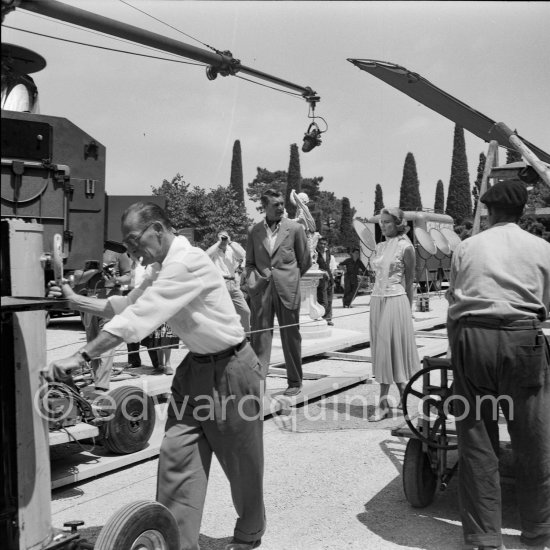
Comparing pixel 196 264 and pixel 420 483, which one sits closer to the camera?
pixel 196 264

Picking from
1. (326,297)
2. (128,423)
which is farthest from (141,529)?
(326,297)

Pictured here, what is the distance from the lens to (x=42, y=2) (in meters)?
5.97

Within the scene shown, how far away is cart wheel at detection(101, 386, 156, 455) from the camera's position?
5.02 metres

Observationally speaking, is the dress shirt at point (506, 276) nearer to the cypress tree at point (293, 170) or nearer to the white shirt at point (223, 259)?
the white shirt at point (223, 259)

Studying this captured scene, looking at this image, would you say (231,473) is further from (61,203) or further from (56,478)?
(61,203)

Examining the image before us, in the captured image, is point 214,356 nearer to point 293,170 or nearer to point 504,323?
point 504,323

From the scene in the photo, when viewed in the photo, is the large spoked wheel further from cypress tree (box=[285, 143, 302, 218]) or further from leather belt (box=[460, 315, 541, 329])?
cypress tree (box=[285, 143, 302, 218])

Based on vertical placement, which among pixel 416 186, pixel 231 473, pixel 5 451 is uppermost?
pixel 416 186

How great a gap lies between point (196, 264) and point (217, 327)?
0.31 m

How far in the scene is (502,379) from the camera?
11.2ft

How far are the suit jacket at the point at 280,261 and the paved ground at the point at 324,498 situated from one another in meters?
1.44

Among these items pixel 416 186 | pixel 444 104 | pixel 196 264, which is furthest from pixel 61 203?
pixel 416 186

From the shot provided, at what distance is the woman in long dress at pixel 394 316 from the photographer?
6.29m

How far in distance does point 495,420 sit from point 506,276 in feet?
2.39
